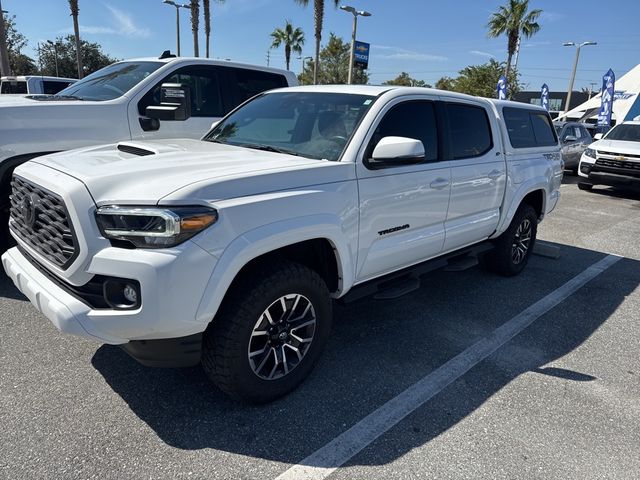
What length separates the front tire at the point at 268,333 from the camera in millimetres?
2523

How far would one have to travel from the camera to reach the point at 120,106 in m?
4.84

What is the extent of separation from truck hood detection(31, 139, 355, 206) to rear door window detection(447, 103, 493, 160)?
1453 mm

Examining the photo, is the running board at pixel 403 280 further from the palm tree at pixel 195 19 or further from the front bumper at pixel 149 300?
the palm tree at pixel 195 19

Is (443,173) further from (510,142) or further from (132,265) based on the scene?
(132,265)

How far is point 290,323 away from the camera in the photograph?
112 inches

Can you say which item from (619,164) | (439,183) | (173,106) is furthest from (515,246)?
(619,164)

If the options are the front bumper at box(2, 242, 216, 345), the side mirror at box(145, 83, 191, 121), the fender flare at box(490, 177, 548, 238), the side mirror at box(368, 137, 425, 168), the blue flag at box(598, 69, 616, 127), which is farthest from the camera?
the blue flag at box(598, 69, 616, 127)

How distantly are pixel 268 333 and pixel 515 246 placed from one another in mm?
3545

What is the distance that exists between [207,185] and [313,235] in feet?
2.25

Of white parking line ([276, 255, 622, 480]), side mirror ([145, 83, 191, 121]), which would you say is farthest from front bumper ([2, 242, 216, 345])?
side mirror ([145, 83, 191, 121])

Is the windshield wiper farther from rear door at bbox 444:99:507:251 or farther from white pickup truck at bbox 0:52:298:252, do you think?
white pickup truck at bbox 0:52:298:252

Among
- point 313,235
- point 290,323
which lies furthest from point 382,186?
point 290,323

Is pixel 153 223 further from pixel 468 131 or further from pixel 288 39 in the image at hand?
pixel 288 39

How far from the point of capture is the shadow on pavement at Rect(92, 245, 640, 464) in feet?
8.46
